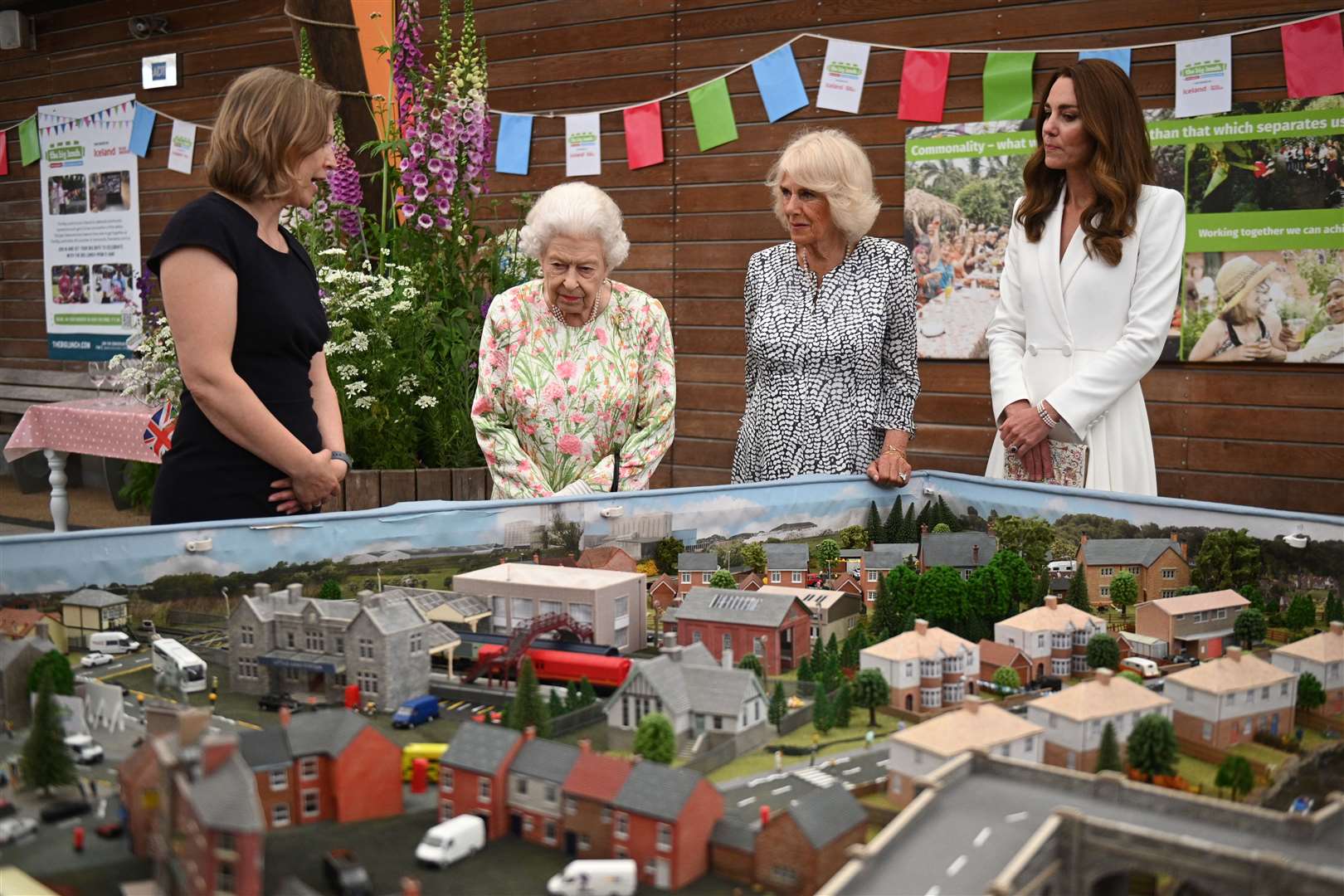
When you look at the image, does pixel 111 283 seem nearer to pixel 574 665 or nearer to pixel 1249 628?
pixel 574 665

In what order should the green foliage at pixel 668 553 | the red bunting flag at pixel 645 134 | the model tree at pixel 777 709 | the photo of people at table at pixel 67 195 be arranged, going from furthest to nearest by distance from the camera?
the photo of people at table at pixel 67 195, the red bunting flag at pixel 645 134, the green foliage at pixel 668 553, the model tree at pixel 777 709

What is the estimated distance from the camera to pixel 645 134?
6867mm

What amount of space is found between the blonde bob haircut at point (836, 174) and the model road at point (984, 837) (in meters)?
1.96

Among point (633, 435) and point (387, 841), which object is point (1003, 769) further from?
point (633, 435)

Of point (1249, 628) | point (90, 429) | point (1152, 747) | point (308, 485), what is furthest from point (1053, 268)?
point (90, 429)

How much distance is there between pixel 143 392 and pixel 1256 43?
551 cm

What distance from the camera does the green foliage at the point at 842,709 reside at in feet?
5.24

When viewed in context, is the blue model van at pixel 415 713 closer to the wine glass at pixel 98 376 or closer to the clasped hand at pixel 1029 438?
the clasped hand at pixel 1029 438

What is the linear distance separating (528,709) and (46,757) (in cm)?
55

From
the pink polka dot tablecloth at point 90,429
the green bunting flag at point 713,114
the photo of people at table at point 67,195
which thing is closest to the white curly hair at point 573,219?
the green bunting flag at point 713,114

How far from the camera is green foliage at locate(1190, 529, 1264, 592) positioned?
2.14m

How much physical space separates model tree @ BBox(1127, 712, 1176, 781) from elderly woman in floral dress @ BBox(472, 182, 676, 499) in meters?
1.59

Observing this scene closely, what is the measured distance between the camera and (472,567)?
Result: 212 centimetres

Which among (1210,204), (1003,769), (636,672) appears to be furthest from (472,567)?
(1210,204)
